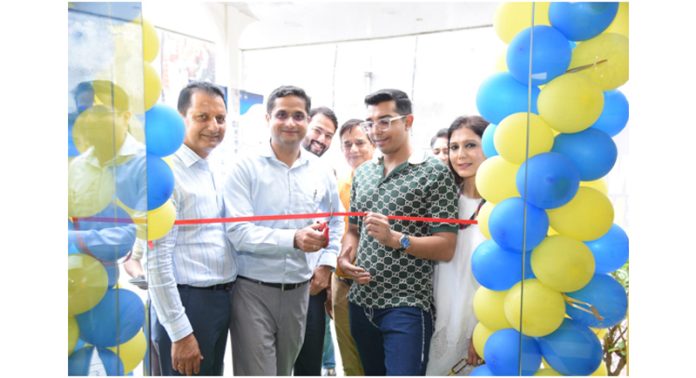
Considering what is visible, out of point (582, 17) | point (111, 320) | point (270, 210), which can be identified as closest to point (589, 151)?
point (582, 17)

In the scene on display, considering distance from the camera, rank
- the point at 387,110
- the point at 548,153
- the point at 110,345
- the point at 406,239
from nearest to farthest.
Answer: the point at 110,345, the point at 548,153, the point at 406,239, the point at 387,110

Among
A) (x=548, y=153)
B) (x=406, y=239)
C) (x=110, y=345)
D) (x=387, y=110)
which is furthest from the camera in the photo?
(x=387, y=110)

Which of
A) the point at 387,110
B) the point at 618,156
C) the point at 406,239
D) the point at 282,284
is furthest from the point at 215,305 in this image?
the point at 618,156

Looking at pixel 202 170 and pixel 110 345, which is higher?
pixel 202 170

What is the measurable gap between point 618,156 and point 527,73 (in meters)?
0.41

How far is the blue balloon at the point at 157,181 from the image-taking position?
6.23ft

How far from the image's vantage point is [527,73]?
1.81m

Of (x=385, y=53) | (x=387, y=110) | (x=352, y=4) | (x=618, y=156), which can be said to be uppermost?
(x=352, y=4)

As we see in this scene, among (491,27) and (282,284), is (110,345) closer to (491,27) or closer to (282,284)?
(282,284)

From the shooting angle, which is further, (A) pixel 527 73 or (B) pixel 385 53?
(B) pixel 385 53

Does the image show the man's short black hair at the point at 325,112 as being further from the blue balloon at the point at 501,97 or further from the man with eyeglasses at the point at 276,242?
the blue balloon at the point at 501,97

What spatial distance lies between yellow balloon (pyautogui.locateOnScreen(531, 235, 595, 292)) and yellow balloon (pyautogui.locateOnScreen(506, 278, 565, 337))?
30 mm

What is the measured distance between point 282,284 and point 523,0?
1.36 meters

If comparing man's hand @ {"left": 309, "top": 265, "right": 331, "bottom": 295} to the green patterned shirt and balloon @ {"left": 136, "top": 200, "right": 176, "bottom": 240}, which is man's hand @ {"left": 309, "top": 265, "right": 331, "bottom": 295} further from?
balloon @ {"left": 136, "top": 200, "right": 176, "bottom": 240}
